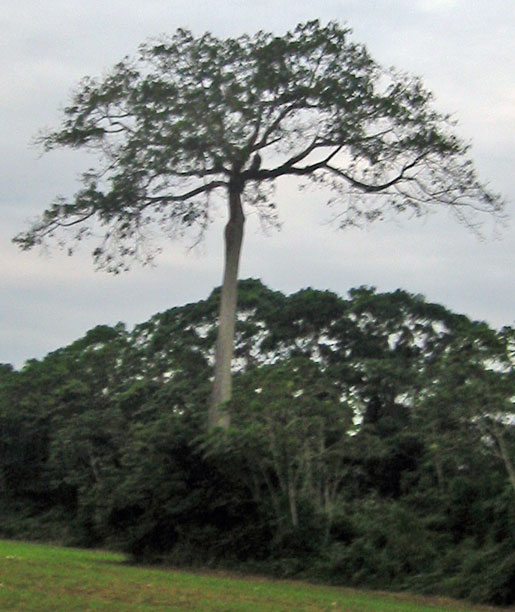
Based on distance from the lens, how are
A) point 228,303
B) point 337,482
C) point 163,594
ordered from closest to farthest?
point 163,594, point 337,482, point 228,303

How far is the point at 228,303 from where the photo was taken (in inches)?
1100

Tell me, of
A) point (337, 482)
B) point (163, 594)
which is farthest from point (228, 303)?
point (163, 594)

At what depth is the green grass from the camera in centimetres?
1431

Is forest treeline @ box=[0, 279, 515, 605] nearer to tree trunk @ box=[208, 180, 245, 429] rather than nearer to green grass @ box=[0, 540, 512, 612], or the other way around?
tree trunk @ box=[208, 180, 245, 429]

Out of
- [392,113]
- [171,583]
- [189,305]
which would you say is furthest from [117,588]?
[189,305]

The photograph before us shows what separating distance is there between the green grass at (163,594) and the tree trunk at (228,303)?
618 centimetres

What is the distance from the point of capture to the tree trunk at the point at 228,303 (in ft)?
89.1

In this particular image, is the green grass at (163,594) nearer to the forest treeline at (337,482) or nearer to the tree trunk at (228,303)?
the forest treeline at (337,482)

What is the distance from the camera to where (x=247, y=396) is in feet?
82.4

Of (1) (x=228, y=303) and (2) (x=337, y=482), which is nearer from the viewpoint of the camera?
(2) (x=337, y=482)

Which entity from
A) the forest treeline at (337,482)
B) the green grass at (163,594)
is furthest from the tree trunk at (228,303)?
the green grass at (163,594)

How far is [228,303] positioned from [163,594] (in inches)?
498

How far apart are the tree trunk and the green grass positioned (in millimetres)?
6179

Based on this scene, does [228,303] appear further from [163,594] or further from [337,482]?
[163,594]
